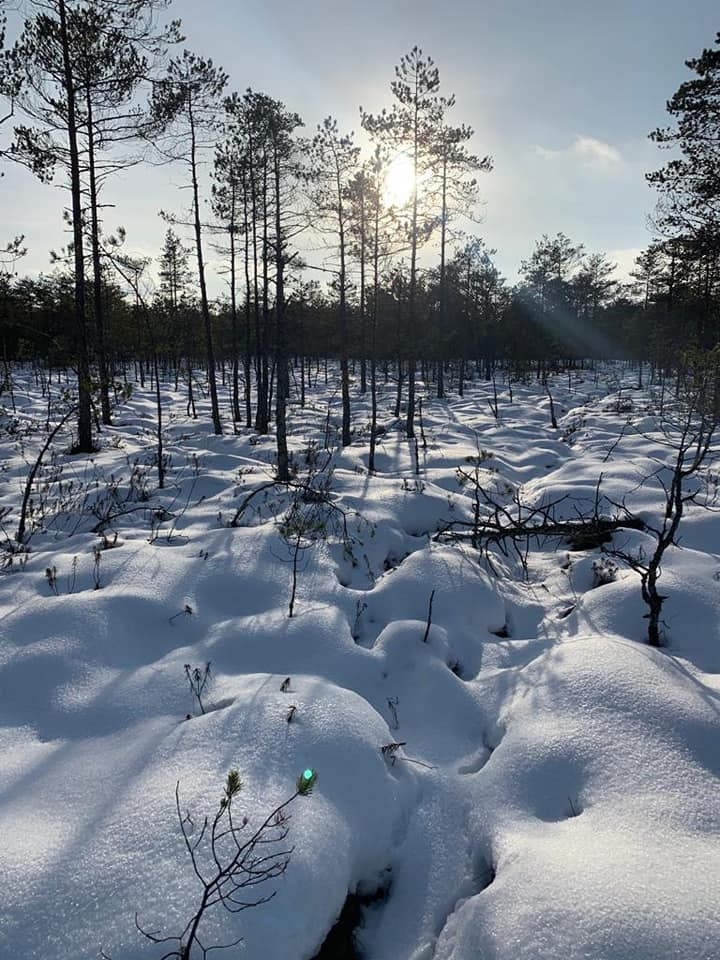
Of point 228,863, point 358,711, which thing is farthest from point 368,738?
point 228,863

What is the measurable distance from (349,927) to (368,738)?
907 millimetres

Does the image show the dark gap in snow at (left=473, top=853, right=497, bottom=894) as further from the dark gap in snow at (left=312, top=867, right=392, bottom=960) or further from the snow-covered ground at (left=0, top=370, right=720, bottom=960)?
the dark gap in snow at (left=312, top=867, right=392, bottom=960)

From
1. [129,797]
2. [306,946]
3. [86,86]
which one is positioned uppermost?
[86,86]

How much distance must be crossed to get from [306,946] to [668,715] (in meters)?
2.33

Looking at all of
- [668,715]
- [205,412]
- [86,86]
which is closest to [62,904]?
[668,715]

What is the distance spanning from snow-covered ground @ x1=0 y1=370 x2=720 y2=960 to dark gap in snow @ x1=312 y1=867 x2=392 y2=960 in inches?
1.1

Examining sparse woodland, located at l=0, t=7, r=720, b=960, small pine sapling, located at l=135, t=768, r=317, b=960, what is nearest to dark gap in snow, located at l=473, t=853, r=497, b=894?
sparse woodland, located at l=0, t=7, r=720, b=960

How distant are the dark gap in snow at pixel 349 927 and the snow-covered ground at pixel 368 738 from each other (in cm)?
3

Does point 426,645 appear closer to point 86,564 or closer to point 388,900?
point 388,900

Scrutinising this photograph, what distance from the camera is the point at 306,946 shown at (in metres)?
1.94

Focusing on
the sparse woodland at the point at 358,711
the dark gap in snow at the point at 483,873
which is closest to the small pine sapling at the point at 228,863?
the sparse woodland at the point at 358,711

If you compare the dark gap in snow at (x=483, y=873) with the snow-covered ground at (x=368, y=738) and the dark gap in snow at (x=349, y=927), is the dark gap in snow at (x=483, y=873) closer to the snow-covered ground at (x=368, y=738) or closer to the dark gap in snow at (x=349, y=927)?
the snow-covered ground at (x=368, y=738)

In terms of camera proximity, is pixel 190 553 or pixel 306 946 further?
pixel 190 553

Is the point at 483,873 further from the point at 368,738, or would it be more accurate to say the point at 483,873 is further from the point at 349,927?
the point at 368,738
